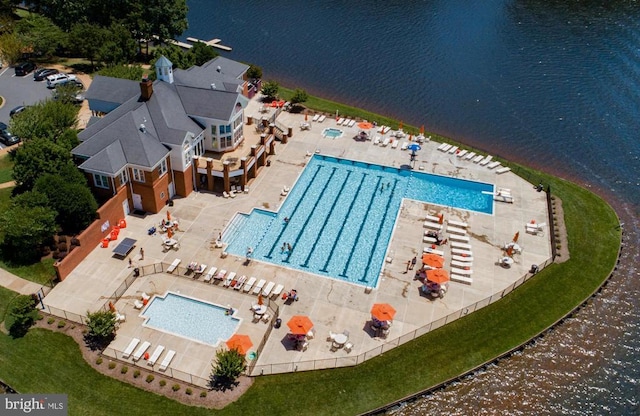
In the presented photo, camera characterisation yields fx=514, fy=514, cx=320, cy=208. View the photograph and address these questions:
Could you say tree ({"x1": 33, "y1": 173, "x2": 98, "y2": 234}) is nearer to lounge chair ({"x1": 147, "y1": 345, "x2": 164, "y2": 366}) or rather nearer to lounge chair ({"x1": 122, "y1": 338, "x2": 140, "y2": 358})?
lounge chair ({"x1": 122, "y1": 338, "x2": 140, "y2": 358})

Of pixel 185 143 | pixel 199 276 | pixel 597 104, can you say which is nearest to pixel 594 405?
pixel 199 276

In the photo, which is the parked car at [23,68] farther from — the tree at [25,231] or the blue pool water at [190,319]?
the blue pool water at [190,319]

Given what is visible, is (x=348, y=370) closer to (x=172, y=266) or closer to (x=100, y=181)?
(x=172, y=266)

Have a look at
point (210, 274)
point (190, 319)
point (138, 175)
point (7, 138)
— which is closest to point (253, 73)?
point (138, 175)

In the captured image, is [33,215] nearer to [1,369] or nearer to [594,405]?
[1,369]

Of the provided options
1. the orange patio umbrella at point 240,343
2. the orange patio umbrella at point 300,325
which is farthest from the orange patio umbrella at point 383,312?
the orange patio umbrella at point 240,343

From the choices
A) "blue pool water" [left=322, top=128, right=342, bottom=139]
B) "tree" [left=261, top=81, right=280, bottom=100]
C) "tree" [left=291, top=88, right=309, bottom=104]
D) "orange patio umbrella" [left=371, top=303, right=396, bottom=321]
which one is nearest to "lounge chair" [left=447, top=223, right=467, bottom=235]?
"orange patio umbrella" [left=371, top=303, right=396, bottom=321]
